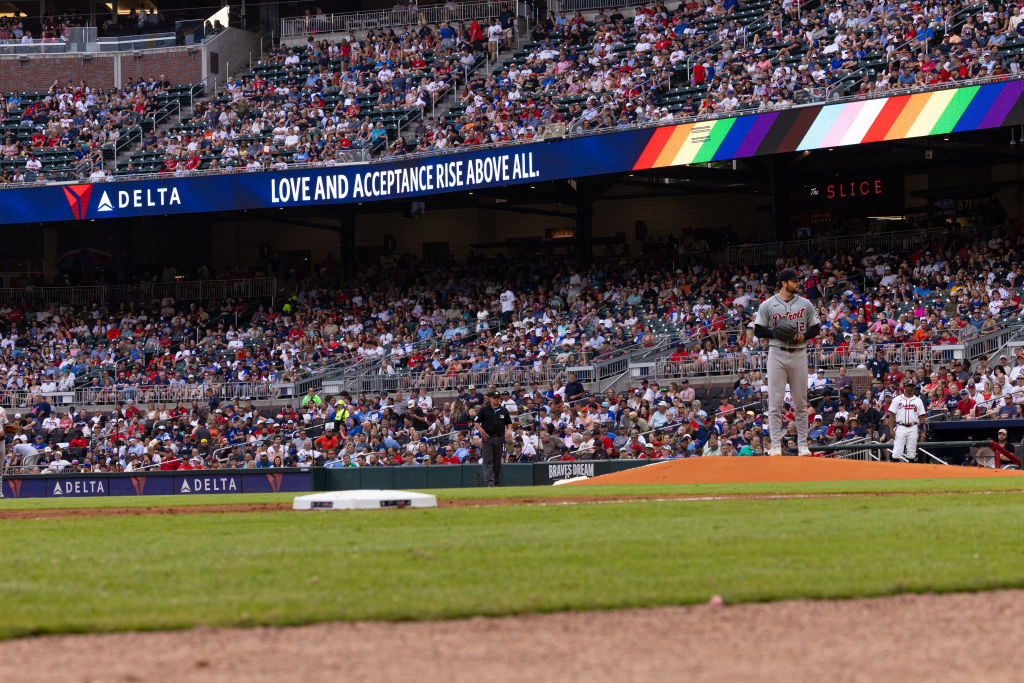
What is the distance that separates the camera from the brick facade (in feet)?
151

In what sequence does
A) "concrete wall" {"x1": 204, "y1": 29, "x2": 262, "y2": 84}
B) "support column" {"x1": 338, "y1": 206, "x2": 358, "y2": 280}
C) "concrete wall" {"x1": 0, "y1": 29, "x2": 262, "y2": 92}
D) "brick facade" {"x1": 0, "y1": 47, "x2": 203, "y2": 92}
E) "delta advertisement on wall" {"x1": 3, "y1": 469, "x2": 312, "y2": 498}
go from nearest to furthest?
"delta advertisement on wall" {"x1": 3, "y1": 469, "x2": 312, "y2": 498}
"support column" {"x1": 338, "y1": 206, "x2": 358, "y2": 280}
"concrete wall" {"x1": 204, "y1": 29, "x2": 262, "y2": 84}
"concrete wall" {"x1": 0, "y1": 29, "x2": 262, "y2": 92}
"brick facade" {"x1": 0, "y1": 47, "x2": 203, "y2": 92}

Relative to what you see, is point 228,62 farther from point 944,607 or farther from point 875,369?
point 944,607

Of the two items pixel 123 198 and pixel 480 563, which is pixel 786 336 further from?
pixel 123 198

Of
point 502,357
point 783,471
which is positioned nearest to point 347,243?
point 502,357

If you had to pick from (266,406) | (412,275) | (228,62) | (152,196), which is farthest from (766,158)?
(228,62)

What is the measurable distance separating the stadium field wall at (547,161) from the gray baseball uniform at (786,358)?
610 inches

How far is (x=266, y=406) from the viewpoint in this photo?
108 ft

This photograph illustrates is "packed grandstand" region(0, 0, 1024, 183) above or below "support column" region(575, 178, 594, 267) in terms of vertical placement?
above

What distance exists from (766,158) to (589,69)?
539 centimetres

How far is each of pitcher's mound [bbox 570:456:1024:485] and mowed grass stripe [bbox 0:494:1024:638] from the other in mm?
4373

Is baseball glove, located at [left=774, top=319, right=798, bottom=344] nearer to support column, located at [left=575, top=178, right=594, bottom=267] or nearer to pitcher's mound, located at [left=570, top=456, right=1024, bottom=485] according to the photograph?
pitcher's mound, located at [left=570, top=456, right=1024, bottom=485]

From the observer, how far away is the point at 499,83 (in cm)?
3694

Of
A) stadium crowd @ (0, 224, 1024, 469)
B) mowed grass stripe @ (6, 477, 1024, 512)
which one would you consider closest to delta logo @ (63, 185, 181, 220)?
stadium crowd @ (0, 224, 1024, 469)

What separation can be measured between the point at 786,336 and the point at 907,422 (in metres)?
6.55
